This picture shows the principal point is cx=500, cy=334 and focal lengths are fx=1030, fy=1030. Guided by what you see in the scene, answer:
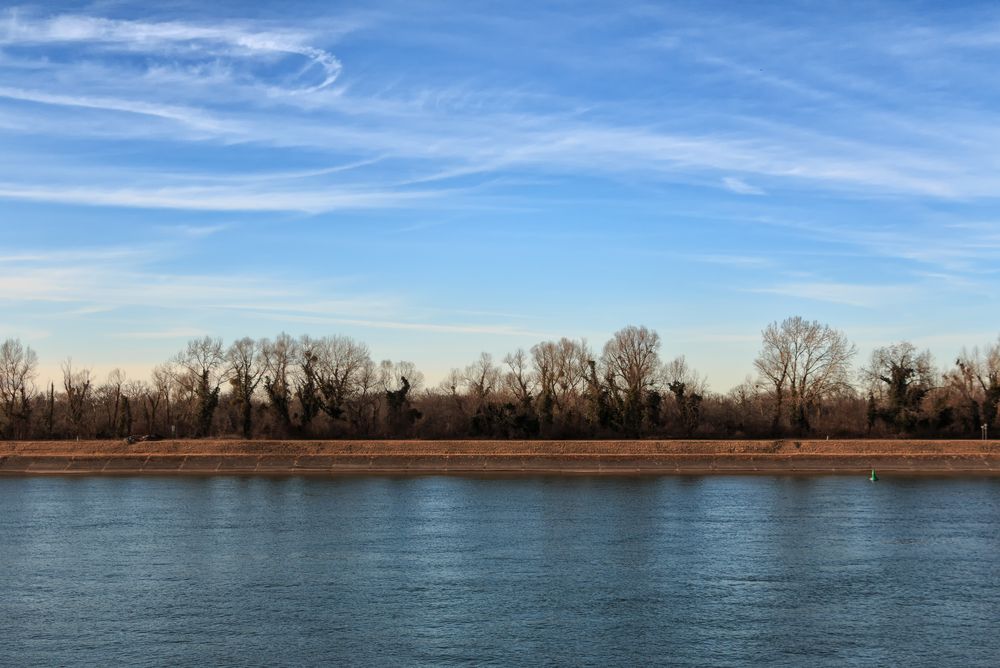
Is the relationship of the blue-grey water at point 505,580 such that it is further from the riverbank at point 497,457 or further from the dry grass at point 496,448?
the dry grass at point 496,448

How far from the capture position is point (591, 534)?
43656 mm

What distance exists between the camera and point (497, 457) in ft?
266

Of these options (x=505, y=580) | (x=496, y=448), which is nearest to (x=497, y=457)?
(x=496, y=448)

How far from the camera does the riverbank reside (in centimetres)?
7756

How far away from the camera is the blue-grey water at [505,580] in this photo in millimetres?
25359

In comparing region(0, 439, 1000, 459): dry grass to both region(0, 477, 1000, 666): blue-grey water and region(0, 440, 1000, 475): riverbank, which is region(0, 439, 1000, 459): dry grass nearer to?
region(0, 440, 1000, 475): riverbank

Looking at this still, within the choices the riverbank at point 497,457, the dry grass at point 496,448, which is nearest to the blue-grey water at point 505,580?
the riverbank at point 497,457

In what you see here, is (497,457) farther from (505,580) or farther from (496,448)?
(505,580)

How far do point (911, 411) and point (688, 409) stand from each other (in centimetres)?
1942

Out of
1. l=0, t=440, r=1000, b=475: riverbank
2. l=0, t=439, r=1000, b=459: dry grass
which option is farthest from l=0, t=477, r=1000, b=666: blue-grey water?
l=0, t=439, r=1000, b=459: dry grass

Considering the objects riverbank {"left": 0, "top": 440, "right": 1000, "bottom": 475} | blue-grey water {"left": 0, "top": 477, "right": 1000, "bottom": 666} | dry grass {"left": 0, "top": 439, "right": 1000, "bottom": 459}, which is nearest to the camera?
blue-grey water {"left": 0, "top": 477, "right": 1000, "bottom": 666}

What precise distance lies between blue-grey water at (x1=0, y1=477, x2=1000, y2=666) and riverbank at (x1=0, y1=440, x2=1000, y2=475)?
1937 cm

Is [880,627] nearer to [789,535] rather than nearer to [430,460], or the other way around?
[789,535]

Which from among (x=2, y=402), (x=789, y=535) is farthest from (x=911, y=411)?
(x=2, y=402)
